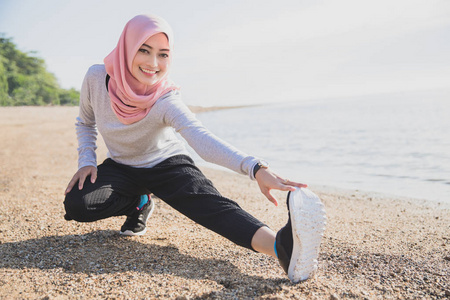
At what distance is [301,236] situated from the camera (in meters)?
1.73

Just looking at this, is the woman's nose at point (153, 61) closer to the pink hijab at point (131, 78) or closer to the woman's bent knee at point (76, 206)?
the pink hijab at point (131, 78)

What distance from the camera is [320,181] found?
5660mm

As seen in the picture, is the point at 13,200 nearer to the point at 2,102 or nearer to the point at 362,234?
the point at 362,234

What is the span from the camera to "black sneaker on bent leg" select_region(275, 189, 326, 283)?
5.67 feet

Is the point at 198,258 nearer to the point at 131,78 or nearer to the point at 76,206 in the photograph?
the point at 76,206

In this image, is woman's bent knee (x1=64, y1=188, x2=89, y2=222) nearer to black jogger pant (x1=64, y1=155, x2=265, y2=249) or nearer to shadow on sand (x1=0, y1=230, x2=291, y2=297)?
black jogger pant (x1=64, y1=155, x2=265, y2=249)

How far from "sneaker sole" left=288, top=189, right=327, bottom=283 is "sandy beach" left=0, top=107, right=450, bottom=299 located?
11 cm

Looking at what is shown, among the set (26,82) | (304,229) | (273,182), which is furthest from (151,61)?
(26,82)

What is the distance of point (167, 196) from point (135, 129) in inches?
Result: 18.8

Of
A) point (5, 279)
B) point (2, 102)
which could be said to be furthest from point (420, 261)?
point (2, 102)

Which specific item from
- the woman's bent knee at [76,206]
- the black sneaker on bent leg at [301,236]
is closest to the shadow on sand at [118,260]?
the black sneaker on bent leg at [301,236]

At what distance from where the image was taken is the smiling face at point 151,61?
2.30 meters

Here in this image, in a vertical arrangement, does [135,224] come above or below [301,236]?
below

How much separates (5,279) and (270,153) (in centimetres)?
731
